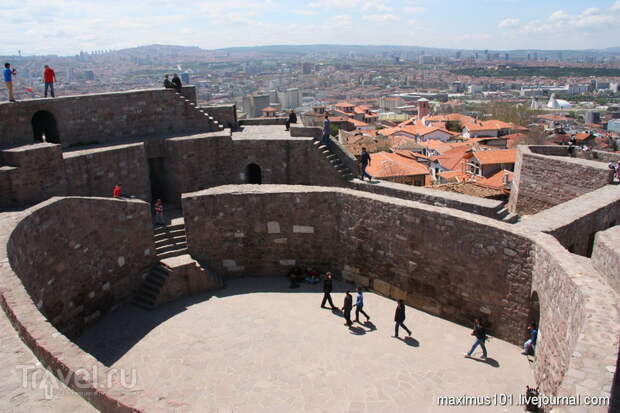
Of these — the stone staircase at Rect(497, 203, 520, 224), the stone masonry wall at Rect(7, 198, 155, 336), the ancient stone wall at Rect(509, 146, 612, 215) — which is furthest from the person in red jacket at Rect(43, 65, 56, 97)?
the ancient stone wall at Rect(509, 146, 612, 215)

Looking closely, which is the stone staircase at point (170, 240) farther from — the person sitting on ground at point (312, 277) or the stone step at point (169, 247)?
the person sitting on ground at point (312, 277)

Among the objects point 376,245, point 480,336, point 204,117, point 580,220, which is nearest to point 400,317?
point 480,336

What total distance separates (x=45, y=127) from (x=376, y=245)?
11.7 metres

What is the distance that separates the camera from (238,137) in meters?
17.5

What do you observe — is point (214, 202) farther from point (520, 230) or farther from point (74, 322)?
point (520, 230)

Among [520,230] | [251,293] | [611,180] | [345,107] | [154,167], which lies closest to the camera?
[520,230]

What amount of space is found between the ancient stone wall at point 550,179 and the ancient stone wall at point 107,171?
1244cm

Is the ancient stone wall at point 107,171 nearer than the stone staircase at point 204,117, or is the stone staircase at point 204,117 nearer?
the ancient stone wall at point 107,171

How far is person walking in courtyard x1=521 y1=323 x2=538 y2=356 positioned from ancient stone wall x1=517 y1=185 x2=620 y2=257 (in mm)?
1964

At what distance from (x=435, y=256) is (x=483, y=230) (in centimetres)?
142

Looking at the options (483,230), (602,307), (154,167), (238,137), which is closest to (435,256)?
(483,230)

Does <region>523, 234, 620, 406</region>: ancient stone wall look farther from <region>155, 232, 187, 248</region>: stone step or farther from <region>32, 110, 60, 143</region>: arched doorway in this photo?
<region>32, 110, 60, 143</region>: arched doorway

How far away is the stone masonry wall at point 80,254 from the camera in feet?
32.8

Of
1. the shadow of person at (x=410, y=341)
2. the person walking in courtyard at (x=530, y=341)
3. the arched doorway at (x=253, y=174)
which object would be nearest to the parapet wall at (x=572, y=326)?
the person walking in courtyard at (x=530, y=341)
